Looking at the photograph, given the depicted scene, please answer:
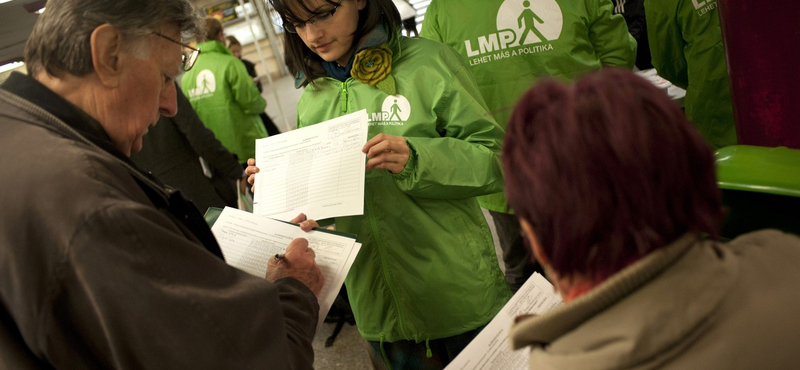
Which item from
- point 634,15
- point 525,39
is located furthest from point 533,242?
point 634,15

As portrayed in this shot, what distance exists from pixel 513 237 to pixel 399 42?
148 cm

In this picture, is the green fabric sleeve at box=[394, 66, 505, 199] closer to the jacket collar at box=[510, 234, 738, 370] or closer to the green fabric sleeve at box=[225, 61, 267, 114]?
the jacket collar at box=[510, 234, 738, 370]

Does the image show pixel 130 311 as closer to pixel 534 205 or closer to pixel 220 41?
pixel 534 205

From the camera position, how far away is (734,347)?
635 mm

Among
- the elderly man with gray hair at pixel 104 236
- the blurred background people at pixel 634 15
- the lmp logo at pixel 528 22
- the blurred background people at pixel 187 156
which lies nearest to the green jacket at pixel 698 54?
the lmp logo at pixel 528 22

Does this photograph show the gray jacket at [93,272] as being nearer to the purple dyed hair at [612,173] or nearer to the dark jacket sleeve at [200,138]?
the purple dyed hair at [612,173]

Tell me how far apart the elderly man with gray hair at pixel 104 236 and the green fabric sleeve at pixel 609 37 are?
2.05 meters

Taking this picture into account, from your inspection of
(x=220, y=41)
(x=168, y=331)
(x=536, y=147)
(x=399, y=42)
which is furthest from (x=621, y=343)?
(x=220, y=41)

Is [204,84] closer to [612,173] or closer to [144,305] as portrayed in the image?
[144,305]

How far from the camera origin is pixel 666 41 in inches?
108

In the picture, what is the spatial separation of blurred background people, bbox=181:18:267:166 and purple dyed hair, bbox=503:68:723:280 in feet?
13.0

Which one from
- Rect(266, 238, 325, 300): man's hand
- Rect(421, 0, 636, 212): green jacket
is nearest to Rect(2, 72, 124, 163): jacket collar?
Rect(266, 238, 325, 300): man's hand

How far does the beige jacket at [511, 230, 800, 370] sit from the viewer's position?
0.63 m

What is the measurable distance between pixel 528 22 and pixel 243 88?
8.60 feet
